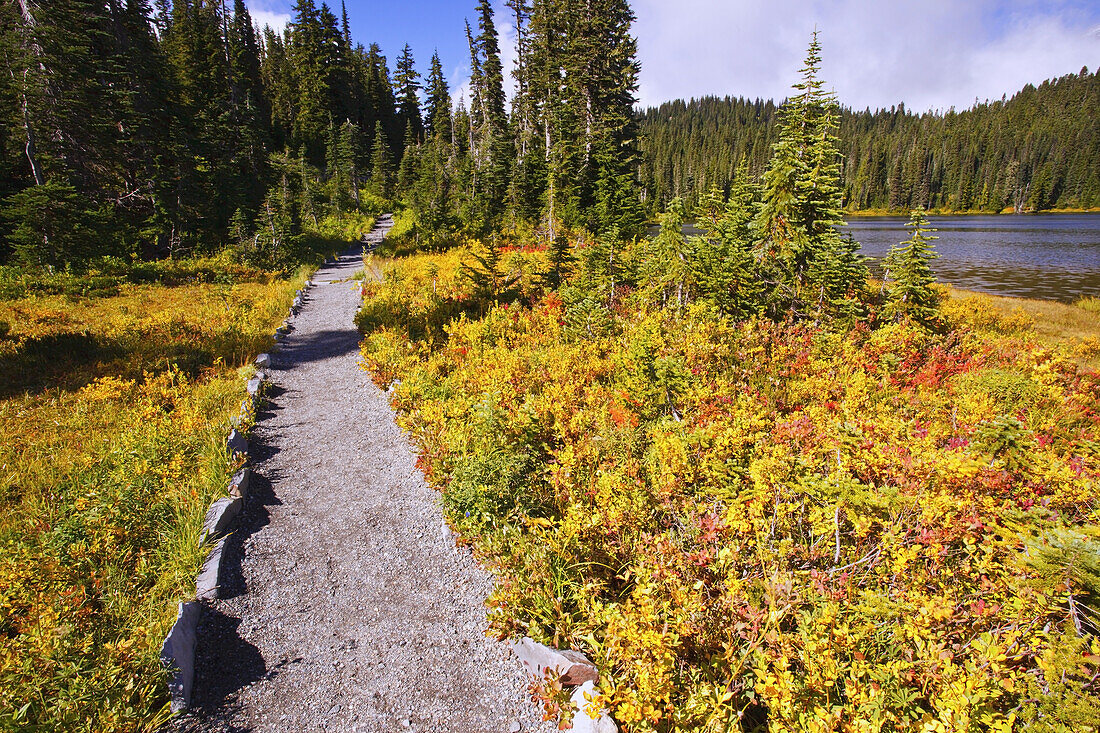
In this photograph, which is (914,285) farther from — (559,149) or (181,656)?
(559,149)

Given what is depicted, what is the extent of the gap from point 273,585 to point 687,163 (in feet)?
399

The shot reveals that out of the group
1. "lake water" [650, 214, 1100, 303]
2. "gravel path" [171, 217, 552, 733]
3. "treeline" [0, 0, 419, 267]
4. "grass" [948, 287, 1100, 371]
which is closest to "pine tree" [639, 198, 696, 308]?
"lake water" [650, 214, 1100, 303]

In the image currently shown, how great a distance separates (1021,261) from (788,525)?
1894 inches

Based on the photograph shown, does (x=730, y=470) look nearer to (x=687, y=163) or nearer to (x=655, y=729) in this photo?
(x=655, y=729)

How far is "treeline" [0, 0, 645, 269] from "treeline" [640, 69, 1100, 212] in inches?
2162

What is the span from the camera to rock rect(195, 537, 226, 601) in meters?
4.63

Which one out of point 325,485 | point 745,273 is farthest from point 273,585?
point 745,273

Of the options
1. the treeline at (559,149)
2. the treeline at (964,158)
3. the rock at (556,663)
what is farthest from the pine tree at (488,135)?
the treeline at (964,158)

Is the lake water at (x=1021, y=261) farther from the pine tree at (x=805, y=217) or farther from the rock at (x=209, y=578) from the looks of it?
the rock at (x=209, y=578)

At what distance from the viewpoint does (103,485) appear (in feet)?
18.1

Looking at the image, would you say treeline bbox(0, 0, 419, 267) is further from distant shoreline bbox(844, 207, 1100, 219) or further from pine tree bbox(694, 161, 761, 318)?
distant shoreline bbox(844, 207, 1100, 219)

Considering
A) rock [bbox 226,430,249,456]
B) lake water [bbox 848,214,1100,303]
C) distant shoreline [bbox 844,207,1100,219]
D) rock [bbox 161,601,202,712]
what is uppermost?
distant shoreline [bbox 844,207,1100,219]

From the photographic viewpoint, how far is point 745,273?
11430 millimetres

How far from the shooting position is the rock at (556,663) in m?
3.75
